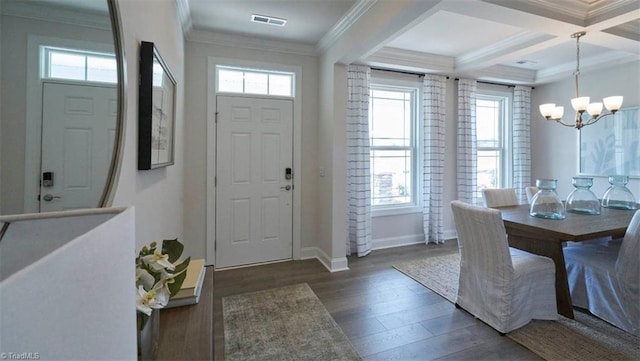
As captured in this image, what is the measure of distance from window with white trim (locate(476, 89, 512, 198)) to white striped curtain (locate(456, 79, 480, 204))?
39 cm

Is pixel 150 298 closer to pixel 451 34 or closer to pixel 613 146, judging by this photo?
pixel 451 34

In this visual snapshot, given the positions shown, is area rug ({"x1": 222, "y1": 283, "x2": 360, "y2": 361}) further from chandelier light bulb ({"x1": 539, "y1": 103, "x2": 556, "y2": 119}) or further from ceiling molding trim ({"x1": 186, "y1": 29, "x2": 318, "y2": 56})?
chandelier light bulb ({"x1": 539, "y1": 103, "x2": 556, "y2": 119})

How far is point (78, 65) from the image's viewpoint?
32.8 inches

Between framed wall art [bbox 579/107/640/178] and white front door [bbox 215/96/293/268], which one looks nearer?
white front door [bbox 215/96/293/268]

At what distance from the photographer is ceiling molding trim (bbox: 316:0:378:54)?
8.66 ft

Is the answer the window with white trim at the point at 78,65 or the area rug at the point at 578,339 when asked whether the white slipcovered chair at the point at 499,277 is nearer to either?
the area rug at the point at 578,339

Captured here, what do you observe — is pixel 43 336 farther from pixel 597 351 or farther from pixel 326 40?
pixel 326 40

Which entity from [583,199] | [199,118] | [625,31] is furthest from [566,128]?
[199,118]

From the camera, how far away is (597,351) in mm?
1920

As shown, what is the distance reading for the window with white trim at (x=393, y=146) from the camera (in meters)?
4.17

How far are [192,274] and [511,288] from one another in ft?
6.86

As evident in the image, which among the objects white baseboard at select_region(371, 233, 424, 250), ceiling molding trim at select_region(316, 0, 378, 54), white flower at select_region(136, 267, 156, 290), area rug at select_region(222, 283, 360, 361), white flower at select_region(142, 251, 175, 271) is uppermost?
ceiling molding trim at select_region(316, 0, 378, 54)

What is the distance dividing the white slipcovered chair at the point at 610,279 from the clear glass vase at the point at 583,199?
34 cm

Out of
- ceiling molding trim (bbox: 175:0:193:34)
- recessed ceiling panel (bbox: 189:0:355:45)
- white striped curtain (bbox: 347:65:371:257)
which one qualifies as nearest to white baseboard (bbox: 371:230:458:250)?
white striped curtain (bbox: 347:65:371:257)
